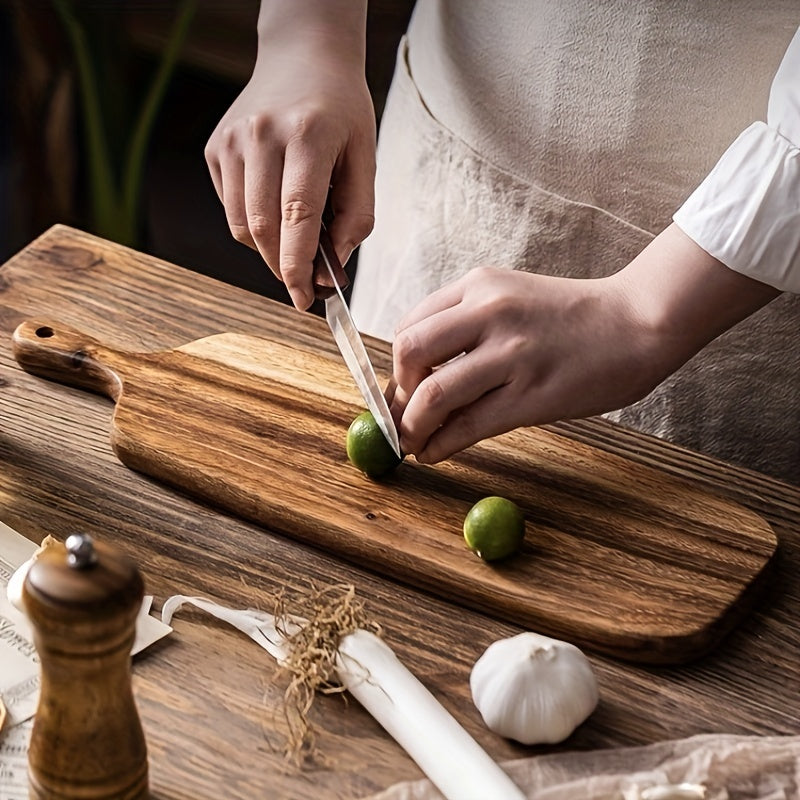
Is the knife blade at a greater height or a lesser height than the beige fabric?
greater

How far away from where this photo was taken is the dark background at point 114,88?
279cm

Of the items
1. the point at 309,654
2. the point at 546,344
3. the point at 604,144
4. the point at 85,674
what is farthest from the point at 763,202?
the point at 85,674

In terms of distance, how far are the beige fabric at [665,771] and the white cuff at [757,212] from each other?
0.44 meters

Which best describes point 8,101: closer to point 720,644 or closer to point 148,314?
point 148,314

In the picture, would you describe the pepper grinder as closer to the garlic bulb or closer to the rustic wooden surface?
the rustic wooden surface

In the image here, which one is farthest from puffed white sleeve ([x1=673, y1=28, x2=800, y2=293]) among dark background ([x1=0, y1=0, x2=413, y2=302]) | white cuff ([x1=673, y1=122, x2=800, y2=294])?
dark background ([x1=0, y1=0, x2=413, y2=302])

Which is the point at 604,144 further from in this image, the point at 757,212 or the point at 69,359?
the point at 69,359

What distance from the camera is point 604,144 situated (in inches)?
58.2

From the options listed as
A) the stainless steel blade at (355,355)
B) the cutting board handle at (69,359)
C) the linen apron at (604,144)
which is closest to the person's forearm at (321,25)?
the linen apron at (604,144)

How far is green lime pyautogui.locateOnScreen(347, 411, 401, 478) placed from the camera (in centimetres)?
123

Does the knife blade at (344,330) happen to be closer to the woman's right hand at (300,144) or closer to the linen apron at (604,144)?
the woman's right hand at (300,144)

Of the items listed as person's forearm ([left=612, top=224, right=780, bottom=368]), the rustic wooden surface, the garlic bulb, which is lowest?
the rustic wooden surface

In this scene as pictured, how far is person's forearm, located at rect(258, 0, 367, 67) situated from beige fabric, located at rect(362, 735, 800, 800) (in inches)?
33.7

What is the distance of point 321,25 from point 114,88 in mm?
1506
